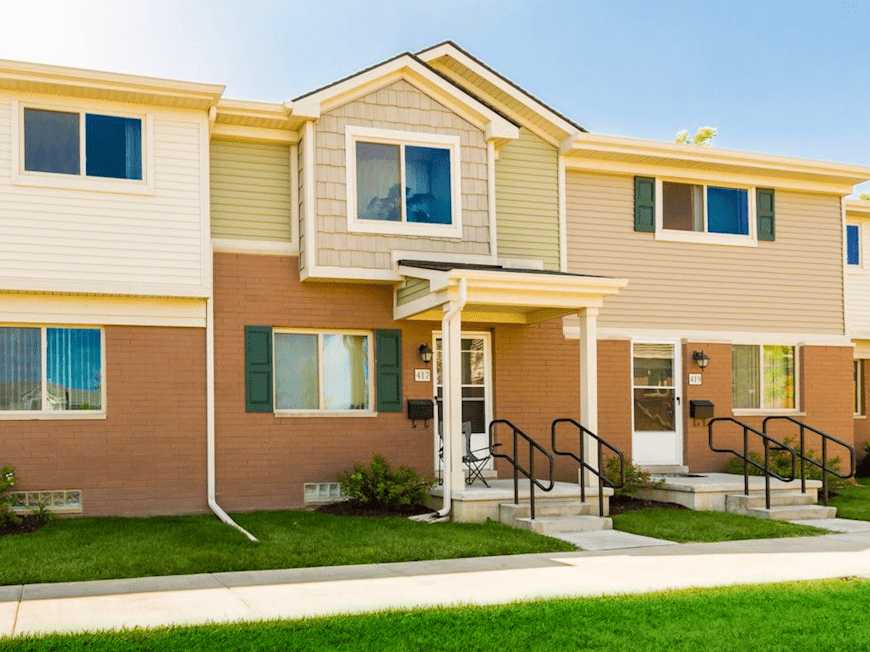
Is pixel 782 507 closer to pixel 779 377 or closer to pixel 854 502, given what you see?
pixel 854 502

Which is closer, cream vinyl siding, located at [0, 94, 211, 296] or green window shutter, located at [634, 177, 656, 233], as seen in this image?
cream vinyl siding, located at [0, 94, 211, 296]

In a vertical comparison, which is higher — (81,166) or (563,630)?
(81,166)

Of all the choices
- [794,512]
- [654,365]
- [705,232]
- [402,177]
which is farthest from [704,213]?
[402,177]

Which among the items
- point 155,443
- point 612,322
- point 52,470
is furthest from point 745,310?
point 52,470

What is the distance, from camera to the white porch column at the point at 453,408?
13.0 metres

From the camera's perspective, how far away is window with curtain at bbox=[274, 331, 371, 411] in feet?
47.1

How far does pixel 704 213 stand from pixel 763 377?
2937 millimetres

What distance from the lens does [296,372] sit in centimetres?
1441

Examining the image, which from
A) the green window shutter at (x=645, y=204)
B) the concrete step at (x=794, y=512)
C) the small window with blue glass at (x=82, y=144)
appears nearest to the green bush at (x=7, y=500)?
the small window with blue glass at (x=82, y=144)

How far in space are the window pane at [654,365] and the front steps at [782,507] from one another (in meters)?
2.85

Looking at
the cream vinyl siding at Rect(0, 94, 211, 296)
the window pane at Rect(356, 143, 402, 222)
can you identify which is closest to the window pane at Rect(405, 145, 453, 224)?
the window pane at Rect(356, 143, 402, 222)

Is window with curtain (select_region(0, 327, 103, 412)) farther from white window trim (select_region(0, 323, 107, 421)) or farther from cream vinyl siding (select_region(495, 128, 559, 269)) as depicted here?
cream vinyl siding (select_region(495, 128, 559, 269))

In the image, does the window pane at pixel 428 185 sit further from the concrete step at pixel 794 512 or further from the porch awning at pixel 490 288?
the concrete step at pixel 794 512

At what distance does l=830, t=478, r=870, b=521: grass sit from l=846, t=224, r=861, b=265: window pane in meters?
4.31
